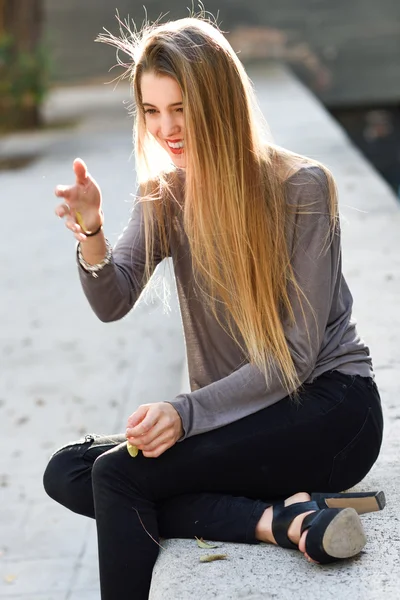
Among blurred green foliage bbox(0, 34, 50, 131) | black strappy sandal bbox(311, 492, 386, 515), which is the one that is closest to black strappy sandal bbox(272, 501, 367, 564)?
black strappy sandal bbox(311, 492, 386, 515)

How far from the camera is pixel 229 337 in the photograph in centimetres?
268

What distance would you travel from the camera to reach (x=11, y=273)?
25.2 feet

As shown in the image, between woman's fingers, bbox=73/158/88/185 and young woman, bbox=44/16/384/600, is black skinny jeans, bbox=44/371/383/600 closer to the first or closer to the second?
young woman, bbox=44/16/384/600

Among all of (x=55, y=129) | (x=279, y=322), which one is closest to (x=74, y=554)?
(x=279, y=322)

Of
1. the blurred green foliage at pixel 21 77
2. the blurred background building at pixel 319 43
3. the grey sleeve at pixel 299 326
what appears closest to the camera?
the grey sleeve at pixel 299 326

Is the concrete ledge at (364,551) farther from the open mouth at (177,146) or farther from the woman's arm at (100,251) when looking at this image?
the open mouth at (177,146)

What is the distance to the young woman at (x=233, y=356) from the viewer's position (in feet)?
7.93

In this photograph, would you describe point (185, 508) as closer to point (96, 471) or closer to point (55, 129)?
point (96, 471)

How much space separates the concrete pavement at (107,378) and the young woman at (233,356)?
0.36 feet

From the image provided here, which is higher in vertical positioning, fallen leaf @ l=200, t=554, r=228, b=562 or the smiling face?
the smiling face

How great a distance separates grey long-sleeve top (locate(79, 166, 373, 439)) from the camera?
249 cm

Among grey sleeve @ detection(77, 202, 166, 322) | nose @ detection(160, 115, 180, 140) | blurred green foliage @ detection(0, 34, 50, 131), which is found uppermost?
blurred green foliage @ detection(0, 34, 50, 131)

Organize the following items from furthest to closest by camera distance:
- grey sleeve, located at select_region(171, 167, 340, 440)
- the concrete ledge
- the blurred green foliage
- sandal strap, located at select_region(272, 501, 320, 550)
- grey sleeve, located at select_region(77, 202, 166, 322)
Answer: the blurred green foliage < grey sleeve, located at select_region(77, 202, 166, 322) < grey sleeve, located at select_region(171, 167, 340, 440) < sandal strap, located at select_region(272, 501, 320, 550) < the concrete ledge

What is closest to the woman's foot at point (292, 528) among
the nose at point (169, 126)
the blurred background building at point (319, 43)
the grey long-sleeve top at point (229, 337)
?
the grey long-sleeve top at point (229, 337)
